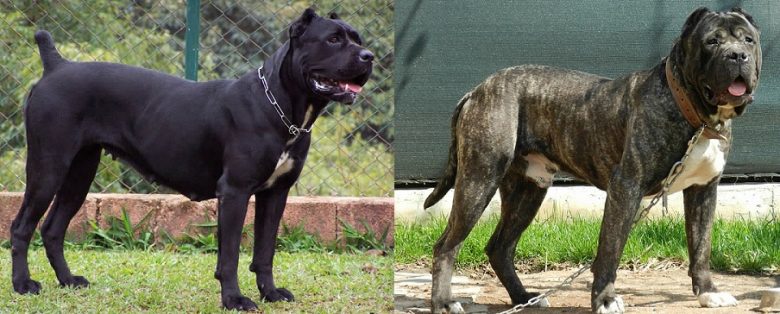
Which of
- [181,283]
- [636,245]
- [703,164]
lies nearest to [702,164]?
[703,164]

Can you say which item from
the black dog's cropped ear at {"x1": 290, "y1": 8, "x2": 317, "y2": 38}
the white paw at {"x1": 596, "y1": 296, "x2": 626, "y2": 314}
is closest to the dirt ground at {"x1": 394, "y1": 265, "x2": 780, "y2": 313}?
the white paw at {"x1": 596, "y1": 296, "x2": 626, "y2": 314}

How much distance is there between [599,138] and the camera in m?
4.44

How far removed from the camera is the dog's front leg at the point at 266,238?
14.2ft

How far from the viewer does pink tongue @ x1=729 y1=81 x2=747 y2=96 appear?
13.2 feet

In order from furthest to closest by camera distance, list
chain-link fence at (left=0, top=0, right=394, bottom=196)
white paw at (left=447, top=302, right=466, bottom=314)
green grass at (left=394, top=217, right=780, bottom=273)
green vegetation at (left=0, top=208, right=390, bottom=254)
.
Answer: chain-link fence at (left=0, top=0, right=394, bottom=196) → green vegetation at (left=0, top=208, right=390, bottom=254) → green grass at (left=394, top=217, right=780, bottom=273) → white paw at (left=447, top=302, right=466, bottom=314)

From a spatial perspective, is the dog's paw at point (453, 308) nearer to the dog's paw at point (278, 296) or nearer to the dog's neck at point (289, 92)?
the dog's paw at point (278, 296)

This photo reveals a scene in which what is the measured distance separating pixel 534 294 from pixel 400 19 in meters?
2.16

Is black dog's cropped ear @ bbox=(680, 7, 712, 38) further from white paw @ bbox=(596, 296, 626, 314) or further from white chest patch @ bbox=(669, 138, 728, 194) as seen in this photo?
white paw @ bbox=(596, 296, 626, 314)

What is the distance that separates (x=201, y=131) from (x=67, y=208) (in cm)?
89

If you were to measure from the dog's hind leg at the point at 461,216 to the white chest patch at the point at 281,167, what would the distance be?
850 mm

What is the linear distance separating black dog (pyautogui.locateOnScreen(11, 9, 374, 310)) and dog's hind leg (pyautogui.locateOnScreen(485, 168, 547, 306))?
104 cm

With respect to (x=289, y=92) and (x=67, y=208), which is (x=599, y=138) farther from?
(x=67, y=208)

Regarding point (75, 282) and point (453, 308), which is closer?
point (453, 308)

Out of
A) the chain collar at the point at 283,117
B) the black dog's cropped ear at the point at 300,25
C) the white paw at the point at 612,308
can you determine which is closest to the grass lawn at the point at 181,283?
the chain collar at the point at 283,117
